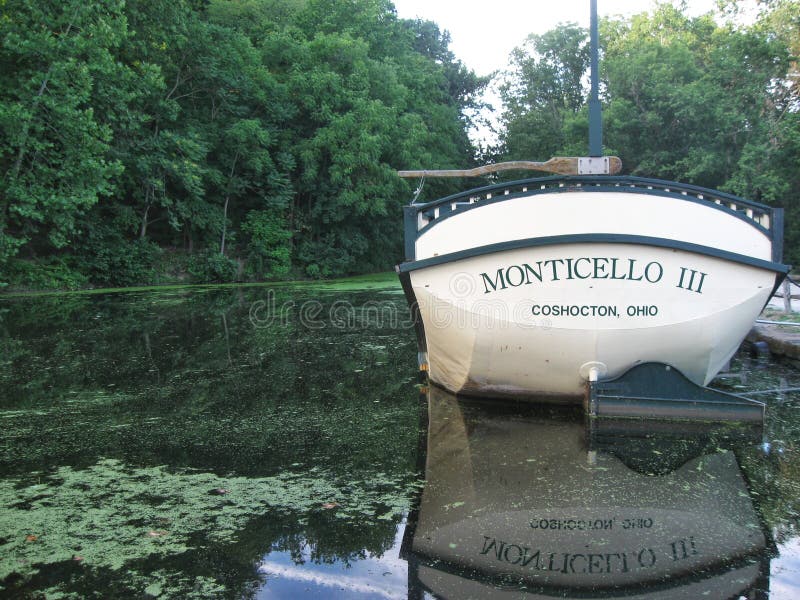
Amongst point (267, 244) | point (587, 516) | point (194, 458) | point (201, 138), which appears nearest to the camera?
point (587, 516)

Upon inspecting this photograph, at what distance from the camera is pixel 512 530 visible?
9.55ft

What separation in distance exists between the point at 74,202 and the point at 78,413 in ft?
44.9

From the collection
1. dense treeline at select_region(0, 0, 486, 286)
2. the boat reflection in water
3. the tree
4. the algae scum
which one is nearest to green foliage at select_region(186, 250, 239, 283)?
dense treeline at select_region(0, 0, 486, 286)

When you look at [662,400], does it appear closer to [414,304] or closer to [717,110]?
[414,304]

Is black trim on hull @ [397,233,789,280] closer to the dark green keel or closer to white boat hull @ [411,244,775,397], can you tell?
white boat hull @ [411,244,775,397]

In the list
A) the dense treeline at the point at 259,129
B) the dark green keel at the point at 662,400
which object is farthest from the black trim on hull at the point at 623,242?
the dense treeline at the point at 259,129

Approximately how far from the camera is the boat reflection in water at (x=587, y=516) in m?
2.49

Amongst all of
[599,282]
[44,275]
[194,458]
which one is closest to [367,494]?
[194,458]

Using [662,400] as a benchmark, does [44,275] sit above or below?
above

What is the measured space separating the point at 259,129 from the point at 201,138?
1926mm

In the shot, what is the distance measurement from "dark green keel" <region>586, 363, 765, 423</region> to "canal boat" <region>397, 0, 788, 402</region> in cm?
10

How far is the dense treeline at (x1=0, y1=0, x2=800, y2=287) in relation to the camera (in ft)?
55.1

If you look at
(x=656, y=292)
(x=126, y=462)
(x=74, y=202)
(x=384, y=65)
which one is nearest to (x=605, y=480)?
(x=656, y=292)

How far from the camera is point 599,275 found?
4.62m
